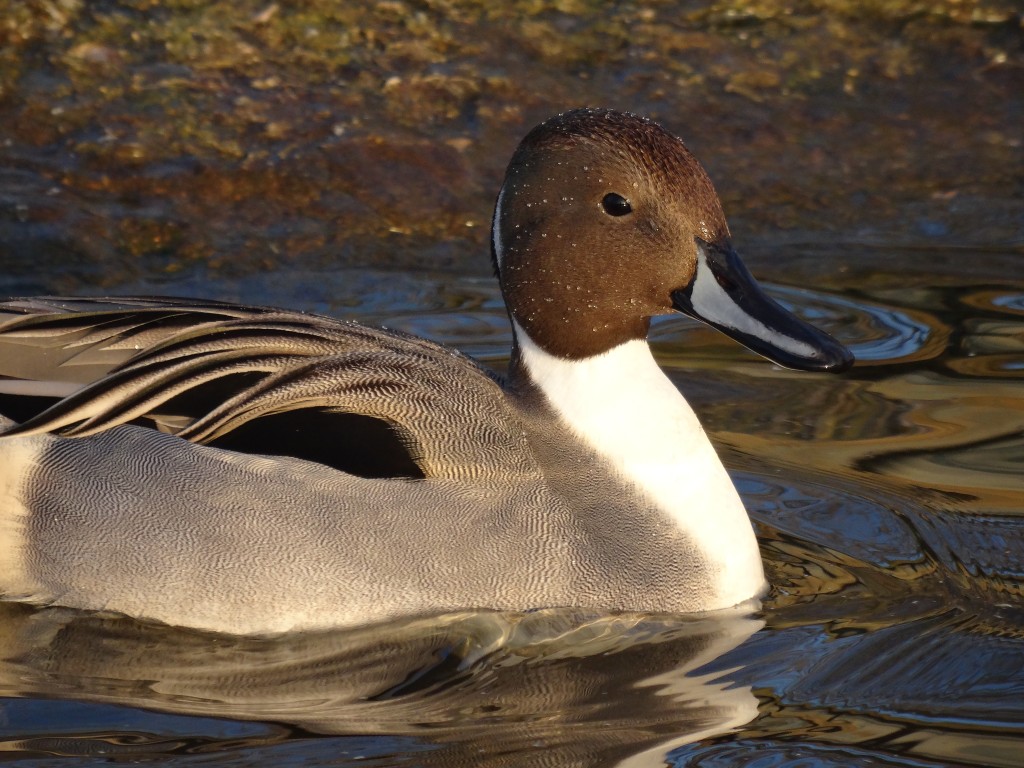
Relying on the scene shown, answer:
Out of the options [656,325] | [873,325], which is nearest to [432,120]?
[656,325]

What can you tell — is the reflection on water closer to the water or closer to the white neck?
the water

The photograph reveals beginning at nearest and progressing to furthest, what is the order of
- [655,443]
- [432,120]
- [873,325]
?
[655,443], [873,325], [432,120]

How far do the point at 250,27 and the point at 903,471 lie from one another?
4.21 m

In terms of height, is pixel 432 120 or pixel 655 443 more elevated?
pixel 432 120

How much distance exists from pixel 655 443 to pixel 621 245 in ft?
1.73

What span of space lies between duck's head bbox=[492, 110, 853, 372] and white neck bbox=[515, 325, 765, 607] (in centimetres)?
8

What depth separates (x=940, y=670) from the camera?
400 centimetres

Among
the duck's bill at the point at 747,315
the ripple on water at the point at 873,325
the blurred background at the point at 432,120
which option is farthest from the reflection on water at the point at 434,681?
the blurred background at the point at 432,120

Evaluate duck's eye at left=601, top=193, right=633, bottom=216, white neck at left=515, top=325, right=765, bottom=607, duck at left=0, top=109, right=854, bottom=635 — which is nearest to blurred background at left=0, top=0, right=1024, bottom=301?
duck at left=0, top=109, right=854, bottom=635

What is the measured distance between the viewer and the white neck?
4.37 m

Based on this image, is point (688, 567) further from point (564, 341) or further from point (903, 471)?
point (903, 471)

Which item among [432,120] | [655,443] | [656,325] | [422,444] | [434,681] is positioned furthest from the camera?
[432,120]

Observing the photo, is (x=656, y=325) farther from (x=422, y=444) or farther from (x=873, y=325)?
(x=422, y=444)

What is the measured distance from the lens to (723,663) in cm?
408
